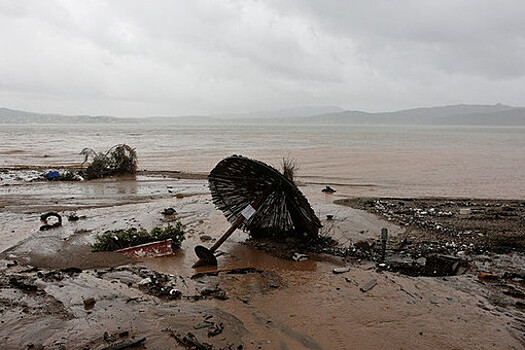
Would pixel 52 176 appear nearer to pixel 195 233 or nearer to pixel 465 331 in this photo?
pixel 195 233

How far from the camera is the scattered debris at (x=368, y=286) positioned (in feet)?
18.7

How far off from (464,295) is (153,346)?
4.33m

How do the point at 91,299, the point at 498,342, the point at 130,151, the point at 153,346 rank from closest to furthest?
the point at 153,346 < the point at 498,342 < the point at 91,299 < the point at 130,151

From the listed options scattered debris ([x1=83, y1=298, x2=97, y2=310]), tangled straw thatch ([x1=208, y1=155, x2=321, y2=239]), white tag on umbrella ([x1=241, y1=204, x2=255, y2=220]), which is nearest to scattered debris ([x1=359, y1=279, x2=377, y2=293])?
tangled straw thatch ([x1=208, y1=155, x2=321, y2=239])

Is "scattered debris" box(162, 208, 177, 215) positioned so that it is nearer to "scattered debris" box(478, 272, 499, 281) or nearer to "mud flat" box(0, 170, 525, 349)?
"mud flat" box(0, 170, 525, 349)

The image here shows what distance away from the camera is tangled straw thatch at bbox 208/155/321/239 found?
22.1 feet

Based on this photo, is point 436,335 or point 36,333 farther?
point 436,335

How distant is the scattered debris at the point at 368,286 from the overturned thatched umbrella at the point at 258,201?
1.50m

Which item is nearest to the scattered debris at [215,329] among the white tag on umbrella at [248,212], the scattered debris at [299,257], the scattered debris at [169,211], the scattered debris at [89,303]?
the scattered debris at [89,303]

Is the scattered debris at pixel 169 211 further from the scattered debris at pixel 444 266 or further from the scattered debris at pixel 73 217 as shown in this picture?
the scattered debris at pixel 444 266

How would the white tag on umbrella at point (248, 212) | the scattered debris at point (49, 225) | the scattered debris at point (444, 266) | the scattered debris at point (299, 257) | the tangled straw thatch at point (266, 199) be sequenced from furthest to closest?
the scattered debris at point (49, 225) < the scattered debris at point (299, 257) < the tangled straw thatch at point (266, 199) < the white tag on umbrella at point (248, 212) < the scattered debris at point (444, 266)

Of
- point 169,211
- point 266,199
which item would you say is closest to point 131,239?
point 266,199

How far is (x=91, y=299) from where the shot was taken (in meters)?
4.97

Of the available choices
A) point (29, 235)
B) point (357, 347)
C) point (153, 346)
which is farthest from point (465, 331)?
point (29, 235)
